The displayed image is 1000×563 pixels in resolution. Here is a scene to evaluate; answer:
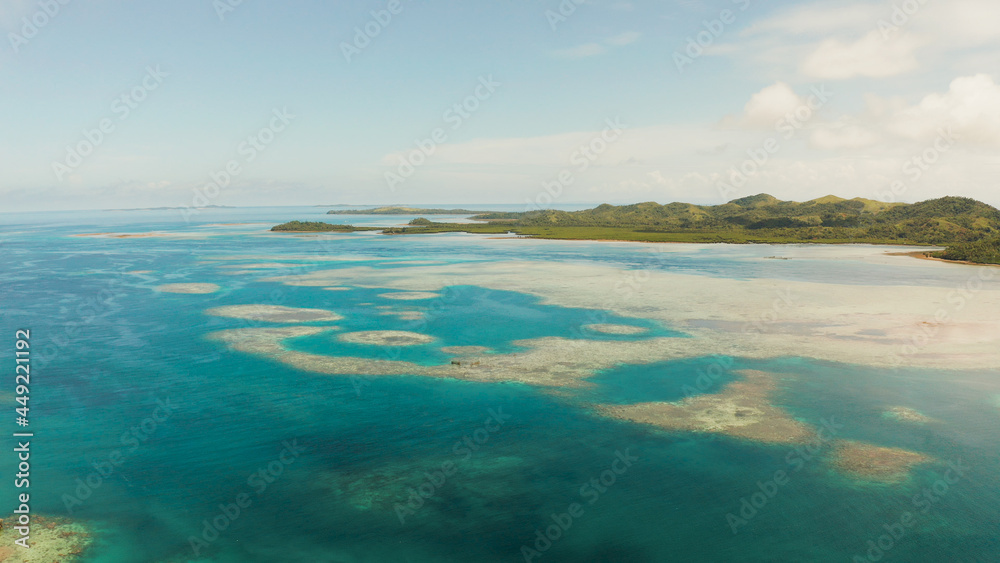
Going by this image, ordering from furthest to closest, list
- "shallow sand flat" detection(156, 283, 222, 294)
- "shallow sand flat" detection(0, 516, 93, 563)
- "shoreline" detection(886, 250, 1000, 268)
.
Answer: "shoreline" detection(886, 250, 1000, 268), "shallow sand flat" detection(156, 283, 222, 294), "shallow sand flat" detection(0, 516, 93, 563)

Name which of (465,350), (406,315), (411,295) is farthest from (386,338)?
(411,295)

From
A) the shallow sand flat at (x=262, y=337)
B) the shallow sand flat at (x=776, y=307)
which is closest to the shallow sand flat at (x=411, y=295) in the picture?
the shallow sand flat at (x=776, y=307)

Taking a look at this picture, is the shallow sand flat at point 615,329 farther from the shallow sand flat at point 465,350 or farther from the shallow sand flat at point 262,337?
the shallow sand flat at point 262,337

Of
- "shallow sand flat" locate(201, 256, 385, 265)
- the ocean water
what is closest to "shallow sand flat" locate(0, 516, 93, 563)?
the ocean water

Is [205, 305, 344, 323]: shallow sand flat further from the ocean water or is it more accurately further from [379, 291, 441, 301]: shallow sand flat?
[379, 291, 441, 301]: shallow sand flat

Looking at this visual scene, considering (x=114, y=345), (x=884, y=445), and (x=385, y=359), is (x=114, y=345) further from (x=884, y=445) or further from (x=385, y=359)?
(x=884, y=445)

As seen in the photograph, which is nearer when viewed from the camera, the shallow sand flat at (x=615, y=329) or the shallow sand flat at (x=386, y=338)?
the shallow sand flat at (x=386, y=338)
